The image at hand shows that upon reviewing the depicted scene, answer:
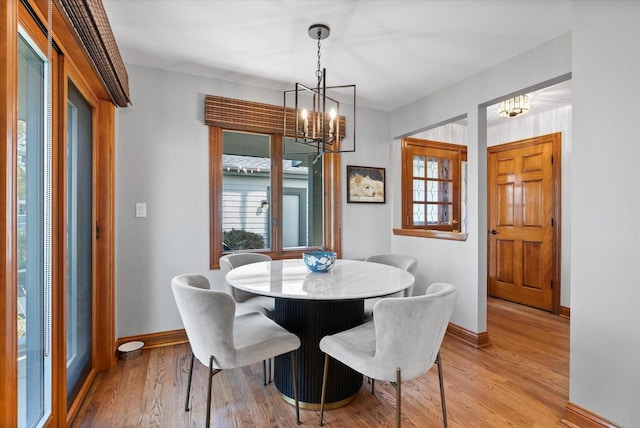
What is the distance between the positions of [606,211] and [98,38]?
8.64 ft

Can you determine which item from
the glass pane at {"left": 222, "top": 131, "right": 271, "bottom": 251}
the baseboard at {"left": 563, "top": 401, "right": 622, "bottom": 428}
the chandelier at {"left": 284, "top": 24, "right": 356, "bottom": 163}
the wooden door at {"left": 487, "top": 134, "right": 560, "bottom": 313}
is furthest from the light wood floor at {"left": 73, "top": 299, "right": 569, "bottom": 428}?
the chandelier at {"left": 284, "top": 24, "right": 356, "bottom": 163}

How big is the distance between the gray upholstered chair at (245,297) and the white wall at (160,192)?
472 mm

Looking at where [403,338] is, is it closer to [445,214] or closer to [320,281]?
[320,281]

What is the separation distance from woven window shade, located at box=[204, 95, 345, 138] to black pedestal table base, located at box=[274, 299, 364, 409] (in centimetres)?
188

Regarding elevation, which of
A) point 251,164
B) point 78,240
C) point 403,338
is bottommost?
point 403,338

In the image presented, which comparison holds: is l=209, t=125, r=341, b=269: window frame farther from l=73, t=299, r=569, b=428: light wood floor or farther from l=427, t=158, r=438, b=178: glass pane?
l=427, t=158, r=438, b=178: glass pane

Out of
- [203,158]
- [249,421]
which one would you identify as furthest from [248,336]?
Result: [203,158]

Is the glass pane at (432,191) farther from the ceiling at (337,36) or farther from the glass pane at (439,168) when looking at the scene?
the ceiling at (337,36)

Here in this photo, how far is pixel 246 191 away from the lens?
10.7 ft

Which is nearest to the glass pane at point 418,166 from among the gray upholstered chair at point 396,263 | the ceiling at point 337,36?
the ceiling at point 337,36

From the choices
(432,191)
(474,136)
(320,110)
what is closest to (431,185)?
(432,191)

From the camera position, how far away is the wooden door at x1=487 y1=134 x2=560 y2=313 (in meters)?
3.81

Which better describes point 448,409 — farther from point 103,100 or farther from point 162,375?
point 103,100

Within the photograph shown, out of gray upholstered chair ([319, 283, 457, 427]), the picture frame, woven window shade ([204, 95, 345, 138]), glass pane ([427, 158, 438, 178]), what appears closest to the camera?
gray upholstered chair ([319, 283, 457, 427])
